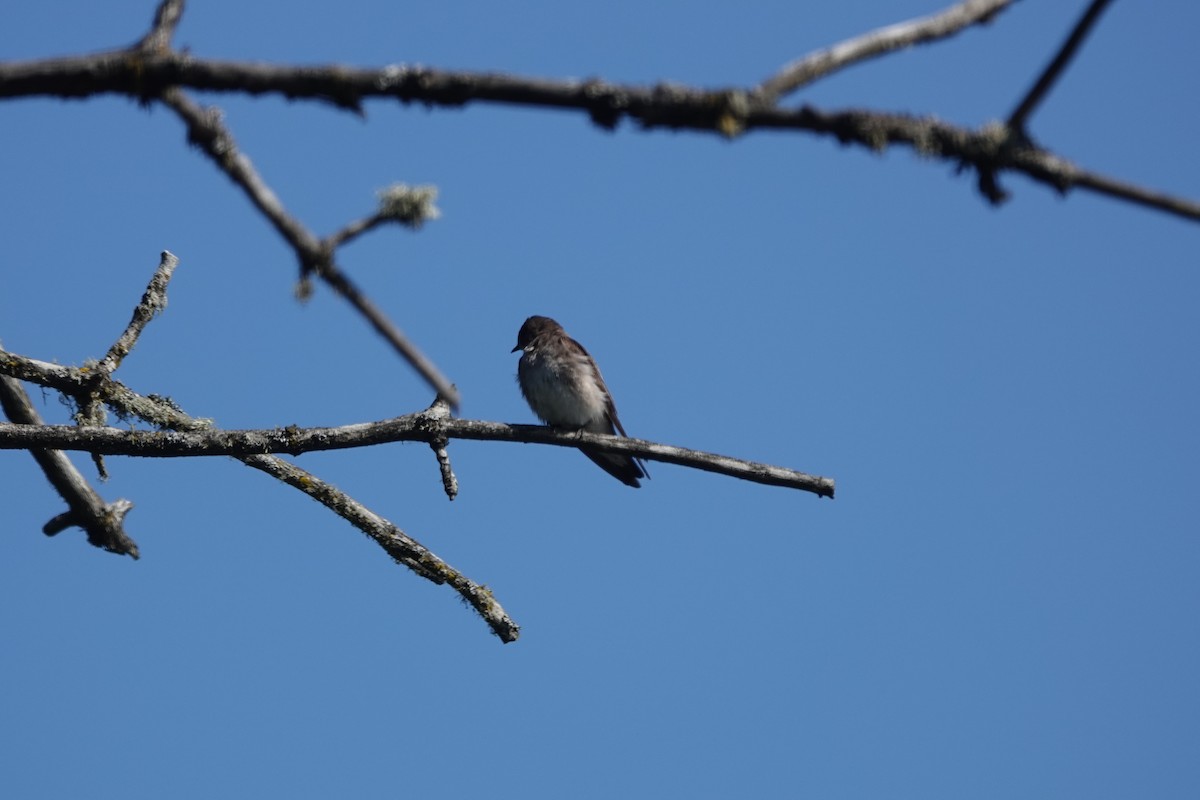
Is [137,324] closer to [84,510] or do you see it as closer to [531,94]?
[84,510]

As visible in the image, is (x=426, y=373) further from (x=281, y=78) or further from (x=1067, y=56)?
(x=1067, y=56)

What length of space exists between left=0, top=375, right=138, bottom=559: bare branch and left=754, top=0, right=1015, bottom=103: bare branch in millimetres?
5895

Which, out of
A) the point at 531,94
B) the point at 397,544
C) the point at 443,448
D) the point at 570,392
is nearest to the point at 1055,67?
the point at 531,94

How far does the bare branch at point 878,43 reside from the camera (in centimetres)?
275

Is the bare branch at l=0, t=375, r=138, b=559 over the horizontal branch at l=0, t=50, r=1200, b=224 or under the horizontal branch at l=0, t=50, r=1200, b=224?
over

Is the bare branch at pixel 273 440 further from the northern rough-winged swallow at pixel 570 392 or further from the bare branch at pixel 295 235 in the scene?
the bare branch at pixel 295 235

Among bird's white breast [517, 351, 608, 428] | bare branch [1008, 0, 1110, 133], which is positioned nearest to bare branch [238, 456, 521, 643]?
bird's white breast [517, 351, 608, 428]

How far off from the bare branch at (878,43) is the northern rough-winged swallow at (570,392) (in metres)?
6.88

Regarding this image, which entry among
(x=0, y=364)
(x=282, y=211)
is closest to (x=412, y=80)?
(x=282, y=211)

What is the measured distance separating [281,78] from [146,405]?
4.64 m

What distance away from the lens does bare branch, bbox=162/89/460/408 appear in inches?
92.4

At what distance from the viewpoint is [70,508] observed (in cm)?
Answer: 766

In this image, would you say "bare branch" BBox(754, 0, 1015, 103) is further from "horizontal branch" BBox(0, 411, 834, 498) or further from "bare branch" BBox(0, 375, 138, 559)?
"bare branch" BBox(0, 375, 138, 559)

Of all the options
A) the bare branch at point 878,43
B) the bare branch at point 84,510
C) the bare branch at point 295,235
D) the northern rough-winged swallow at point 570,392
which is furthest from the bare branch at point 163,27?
the northern rough-winged swallow at point 570,392
